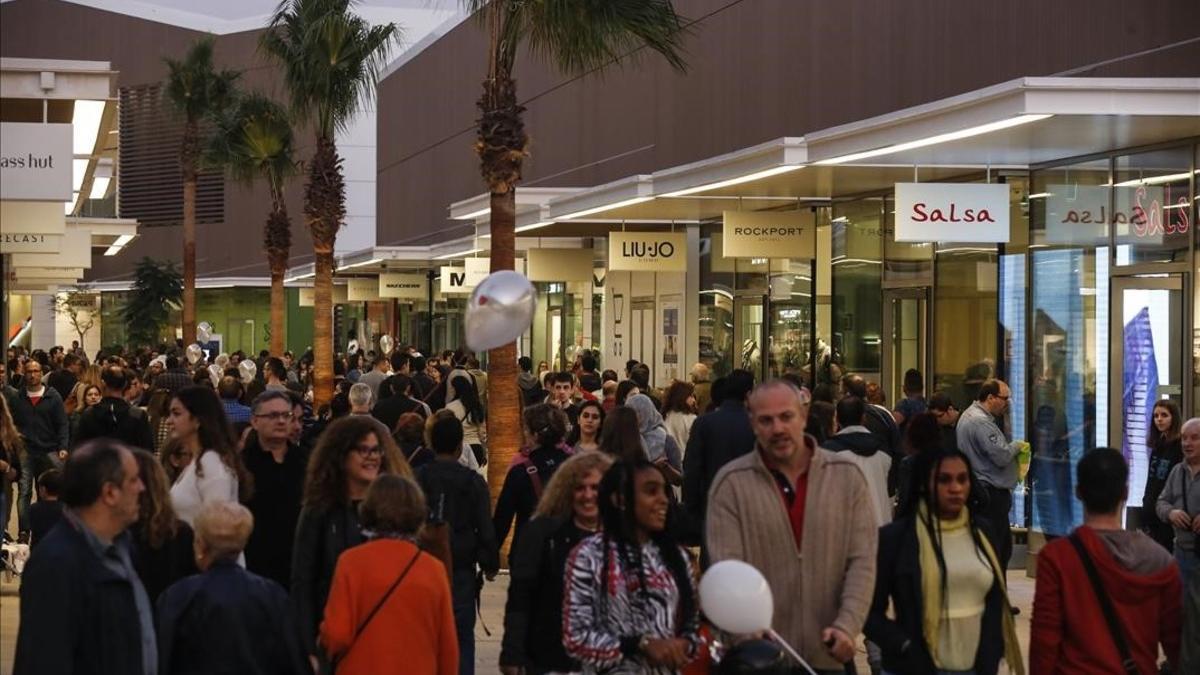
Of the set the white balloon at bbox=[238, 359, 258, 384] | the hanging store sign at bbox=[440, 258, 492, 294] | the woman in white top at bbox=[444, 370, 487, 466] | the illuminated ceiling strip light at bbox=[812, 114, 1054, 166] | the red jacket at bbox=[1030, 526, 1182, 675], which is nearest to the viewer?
the red jacket at bbox=[1030, 526, 1182, 675]

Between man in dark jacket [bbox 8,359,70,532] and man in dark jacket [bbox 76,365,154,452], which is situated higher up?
man in dark jacket [bbox 76,365,154,452]

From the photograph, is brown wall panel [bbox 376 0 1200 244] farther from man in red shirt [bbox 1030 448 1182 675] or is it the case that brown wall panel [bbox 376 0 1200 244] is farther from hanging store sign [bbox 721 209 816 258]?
man in red shirt [bbox 1030 448 1182 675]

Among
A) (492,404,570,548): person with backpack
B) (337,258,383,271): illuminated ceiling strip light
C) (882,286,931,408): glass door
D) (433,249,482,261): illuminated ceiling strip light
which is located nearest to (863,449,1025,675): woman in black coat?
(492,404,570,548): person with backpack

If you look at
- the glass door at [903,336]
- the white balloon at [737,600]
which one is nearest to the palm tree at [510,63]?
the glass door at [903,336]

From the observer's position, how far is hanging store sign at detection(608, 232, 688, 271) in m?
28.4

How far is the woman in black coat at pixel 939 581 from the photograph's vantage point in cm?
737

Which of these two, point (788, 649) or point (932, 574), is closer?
point (788, 649)

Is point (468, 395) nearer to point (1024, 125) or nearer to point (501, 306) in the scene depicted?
point (1024, 125)

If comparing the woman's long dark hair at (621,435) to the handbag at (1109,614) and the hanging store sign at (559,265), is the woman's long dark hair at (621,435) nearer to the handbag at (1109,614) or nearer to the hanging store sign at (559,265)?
the handbag at (1109,614)

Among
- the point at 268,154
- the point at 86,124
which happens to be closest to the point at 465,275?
the point at 268,154

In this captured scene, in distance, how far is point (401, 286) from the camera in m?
49.1

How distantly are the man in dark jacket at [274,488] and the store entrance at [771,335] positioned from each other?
56.6ft

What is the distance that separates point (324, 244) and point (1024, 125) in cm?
2086

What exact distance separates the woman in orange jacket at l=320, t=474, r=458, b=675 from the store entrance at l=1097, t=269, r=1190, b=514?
11.0 meters
